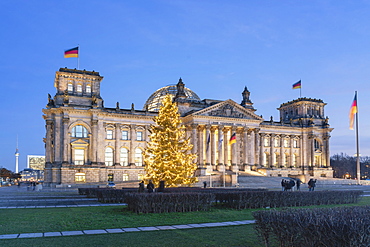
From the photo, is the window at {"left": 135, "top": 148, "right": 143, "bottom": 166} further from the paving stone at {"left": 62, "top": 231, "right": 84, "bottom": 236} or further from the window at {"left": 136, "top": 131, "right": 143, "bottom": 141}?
the paving stone at {"left": 62, "top": 231, "right": 84, "bottom": 236}

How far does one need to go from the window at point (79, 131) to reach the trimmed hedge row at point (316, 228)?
229 feet

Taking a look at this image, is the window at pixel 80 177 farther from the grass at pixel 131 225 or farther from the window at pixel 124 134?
the grass at pixel 131 225

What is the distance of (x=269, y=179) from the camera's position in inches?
3137

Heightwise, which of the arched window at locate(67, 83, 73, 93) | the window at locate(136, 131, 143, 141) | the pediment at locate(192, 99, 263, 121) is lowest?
the window at locate(136, 131, 143, 141)

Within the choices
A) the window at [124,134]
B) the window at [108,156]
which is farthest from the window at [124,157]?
the window at [124,134]

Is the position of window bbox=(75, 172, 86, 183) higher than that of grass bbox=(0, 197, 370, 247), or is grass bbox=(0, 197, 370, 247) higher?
grass bbox=(0, 197, 370, 247)

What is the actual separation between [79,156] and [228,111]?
35.6 meters

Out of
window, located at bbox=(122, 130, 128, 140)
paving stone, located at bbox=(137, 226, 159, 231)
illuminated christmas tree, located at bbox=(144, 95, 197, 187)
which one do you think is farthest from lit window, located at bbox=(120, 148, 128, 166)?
paving stone, located at bbox=(137, 226, 159, 231)

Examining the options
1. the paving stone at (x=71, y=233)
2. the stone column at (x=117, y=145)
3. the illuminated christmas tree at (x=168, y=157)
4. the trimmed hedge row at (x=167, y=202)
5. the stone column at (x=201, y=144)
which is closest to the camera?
the paving stone at (x=71, y=233)

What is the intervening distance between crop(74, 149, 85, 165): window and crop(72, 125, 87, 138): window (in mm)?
3158

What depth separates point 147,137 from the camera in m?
86.2

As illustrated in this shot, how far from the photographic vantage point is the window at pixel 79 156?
253 ft

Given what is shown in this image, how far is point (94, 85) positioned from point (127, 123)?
11204 mm

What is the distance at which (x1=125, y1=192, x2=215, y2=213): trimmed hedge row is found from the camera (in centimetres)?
2400
